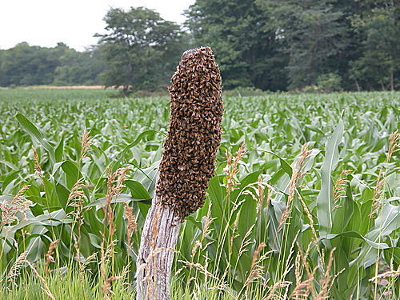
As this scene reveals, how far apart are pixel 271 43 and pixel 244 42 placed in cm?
429

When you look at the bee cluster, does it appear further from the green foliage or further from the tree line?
the green foliage

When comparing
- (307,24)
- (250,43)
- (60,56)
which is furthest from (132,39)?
(60,56)

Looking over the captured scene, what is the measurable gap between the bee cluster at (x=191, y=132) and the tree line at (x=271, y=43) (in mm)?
43740

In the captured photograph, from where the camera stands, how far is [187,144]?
1421mm

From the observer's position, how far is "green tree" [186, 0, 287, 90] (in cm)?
5531

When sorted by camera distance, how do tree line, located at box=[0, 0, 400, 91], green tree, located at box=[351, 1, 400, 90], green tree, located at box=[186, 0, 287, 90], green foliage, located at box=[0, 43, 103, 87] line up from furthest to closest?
green foliage, located at box=[0, 43, 103, 87]
green tree, located at box=[186, 0, 287, 90]
tree line, located at box=[0, 0, 400, 91]
green tree, located at box=[351, 1, 400, 90]

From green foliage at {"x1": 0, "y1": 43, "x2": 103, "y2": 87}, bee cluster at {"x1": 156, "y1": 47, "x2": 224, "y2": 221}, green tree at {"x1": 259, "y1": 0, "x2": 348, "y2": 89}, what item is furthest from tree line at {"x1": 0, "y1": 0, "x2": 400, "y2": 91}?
bee cluster at {"x1": 156, "y1": 47, "x2": 224, "y2": 221}

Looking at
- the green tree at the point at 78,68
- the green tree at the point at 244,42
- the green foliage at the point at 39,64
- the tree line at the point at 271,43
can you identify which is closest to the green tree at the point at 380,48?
the tree line at the point at 271,43

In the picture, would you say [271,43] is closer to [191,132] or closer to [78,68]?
[78,68]

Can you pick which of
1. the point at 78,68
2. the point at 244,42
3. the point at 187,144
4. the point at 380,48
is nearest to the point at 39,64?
the point at 78,68

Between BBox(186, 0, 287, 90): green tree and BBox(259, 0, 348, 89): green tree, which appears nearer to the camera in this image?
BBox(259, 0, 348, 89): green tree

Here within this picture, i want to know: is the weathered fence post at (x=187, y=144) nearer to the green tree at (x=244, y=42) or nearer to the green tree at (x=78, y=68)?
the green tree at (x=244, y=42)

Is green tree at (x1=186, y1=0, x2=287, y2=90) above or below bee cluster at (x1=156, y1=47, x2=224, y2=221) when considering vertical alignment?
above

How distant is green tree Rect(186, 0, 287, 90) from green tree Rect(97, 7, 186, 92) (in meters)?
4.85
